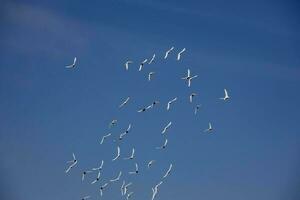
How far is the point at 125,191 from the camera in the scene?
121 feet

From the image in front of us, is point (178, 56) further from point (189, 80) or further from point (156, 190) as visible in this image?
point (156, 190)

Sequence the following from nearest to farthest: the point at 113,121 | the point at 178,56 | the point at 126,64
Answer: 1. the point at 178,56
2. the point at 126,64
3. the point at 113,121

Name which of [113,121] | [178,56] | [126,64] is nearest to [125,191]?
[113,121]

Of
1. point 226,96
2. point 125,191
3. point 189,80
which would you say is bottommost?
point 125,191

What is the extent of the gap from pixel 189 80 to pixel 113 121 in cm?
1731

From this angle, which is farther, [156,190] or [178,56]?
[156,190]

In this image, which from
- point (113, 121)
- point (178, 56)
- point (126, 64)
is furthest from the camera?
point (113, 121)

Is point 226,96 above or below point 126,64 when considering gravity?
below

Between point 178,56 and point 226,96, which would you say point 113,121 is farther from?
point 226,96

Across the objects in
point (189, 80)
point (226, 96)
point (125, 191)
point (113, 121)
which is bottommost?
point (125, 191)

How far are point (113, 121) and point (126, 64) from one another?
464 inches

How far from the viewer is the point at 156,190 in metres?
35.9

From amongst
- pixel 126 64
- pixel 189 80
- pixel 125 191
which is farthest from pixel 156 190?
pixel 126 64

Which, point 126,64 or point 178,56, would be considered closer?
point 178,56
